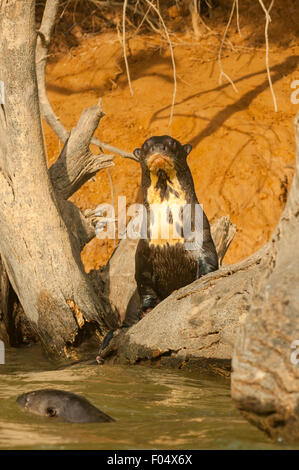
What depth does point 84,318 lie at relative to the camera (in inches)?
198

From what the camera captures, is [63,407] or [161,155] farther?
[161,155]

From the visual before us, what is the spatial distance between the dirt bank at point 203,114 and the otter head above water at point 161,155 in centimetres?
277

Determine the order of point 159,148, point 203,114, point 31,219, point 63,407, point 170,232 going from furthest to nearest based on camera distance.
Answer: point 203,114
point 170,232
point 159,148
point 31,219
point 63,407

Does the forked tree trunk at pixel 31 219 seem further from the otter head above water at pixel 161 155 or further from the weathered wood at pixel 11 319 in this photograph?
the otter head above water at pixel 161 155

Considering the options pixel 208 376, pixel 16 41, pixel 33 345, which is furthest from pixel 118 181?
pixel 208 376

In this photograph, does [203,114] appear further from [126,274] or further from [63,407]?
[63,407]

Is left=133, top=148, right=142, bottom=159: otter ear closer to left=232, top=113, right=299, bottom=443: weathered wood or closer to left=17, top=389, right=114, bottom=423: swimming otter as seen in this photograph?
left=17, top=389, right=114, bottom=423: swimming otter

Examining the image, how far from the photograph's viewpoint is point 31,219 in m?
4.89

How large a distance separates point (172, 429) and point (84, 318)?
6.49 ft

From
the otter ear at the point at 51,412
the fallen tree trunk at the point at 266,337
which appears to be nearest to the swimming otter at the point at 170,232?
the fallen tree trunk at the point at 266,337

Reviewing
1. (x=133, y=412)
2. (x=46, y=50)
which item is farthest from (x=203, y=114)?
(x=133, y=412)

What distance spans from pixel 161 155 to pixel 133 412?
200 centimetres

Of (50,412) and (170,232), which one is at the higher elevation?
(170,232)

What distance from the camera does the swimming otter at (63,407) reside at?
10.6 feet
